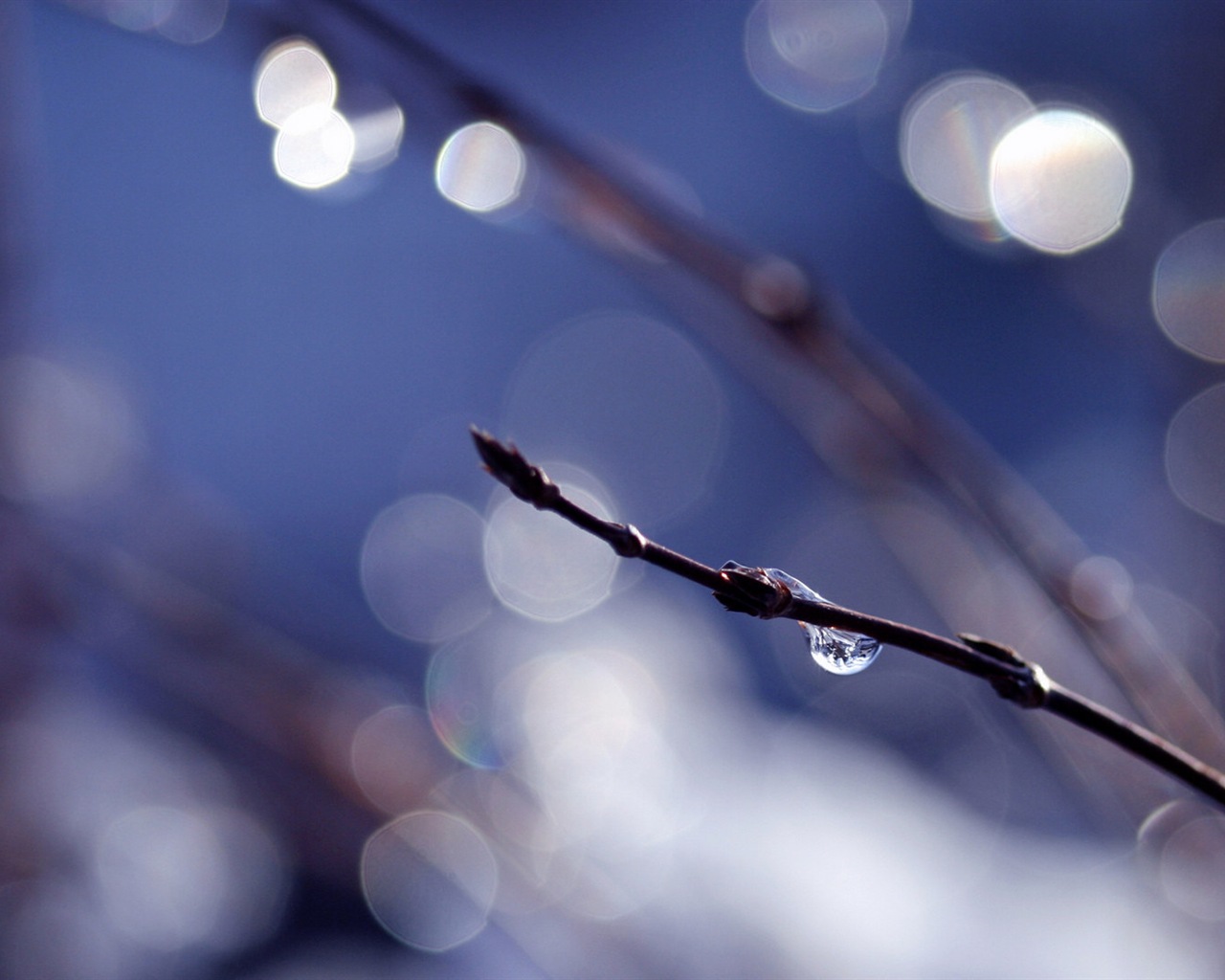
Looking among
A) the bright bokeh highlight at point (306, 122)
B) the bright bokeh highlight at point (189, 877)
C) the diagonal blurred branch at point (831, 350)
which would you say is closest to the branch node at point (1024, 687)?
the diagonal blurred branch at point (831, 350)

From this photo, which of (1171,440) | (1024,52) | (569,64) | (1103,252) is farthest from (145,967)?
(569,64)

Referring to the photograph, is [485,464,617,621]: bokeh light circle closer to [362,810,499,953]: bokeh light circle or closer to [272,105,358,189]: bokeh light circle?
[362,810,499,953]: bokeh light circle

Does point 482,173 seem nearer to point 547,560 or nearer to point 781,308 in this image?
point 781,308

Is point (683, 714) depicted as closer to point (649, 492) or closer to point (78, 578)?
point (649, 492)

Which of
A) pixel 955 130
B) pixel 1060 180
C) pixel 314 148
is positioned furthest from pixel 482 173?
pixel 955 130

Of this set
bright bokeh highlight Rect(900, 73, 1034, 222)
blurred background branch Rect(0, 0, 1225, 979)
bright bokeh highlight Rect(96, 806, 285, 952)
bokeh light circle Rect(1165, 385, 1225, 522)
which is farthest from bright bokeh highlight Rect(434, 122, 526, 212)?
bright bokeh highlight Rect(96, 806, 285, 952)

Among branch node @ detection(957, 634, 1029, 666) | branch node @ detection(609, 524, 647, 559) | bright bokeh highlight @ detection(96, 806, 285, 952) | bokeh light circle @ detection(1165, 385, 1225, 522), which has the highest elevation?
bokeh light circle @ detection(1165, 385, 1225, 522)
